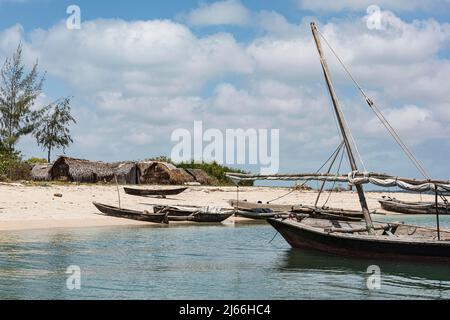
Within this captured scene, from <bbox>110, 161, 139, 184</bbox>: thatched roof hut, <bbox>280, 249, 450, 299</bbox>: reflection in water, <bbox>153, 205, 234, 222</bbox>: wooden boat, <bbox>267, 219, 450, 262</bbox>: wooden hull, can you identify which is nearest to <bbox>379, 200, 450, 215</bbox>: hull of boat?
<bbox>153, 205, 234, 222</bbox>: wooden boat

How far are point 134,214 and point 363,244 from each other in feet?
50.0

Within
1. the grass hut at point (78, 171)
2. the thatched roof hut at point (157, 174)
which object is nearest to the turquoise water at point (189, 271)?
the grass hut at point (78, 171)

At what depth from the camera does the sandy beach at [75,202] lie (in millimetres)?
28312

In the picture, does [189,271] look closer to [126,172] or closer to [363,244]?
[363,244]

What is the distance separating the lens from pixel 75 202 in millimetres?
33938

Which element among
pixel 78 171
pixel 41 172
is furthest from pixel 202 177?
pixel 41 172

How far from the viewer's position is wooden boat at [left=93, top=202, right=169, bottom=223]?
30984 mm

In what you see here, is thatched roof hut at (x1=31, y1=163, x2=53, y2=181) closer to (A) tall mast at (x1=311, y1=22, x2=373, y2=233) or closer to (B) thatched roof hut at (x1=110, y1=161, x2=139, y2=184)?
(B) thatched roof hut at (x1=110, y1=161, x2=139, y2=184)

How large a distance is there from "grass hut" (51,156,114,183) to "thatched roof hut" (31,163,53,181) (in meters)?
0.40

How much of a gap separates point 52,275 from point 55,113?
1833 inches

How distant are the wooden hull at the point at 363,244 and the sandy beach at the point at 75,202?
11976mm
